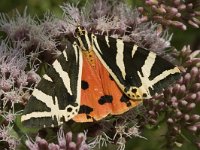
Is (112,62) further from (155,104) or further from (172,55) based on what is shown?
(172,55)

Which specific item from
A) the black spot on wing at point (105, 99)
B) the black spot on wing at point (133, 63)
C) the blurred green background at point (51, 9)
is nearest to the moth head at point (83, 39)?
the black spot on wing at point (133, 63)

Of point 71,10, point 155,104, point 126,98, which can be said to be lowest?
point 155,104

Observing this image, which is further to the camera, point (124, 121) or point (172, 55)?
point (172, 55)

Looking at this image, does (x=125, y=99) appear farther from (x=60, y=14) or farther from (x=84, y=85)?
(x=60, y=14)

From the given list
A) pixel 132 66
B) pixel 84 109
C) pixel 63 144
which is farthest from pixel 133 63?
pixel 63 144

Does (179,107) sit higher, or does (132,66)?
(132,66)

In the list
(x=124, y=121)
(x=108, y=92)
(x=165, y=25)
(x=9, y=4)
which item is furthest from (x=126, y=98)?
(x=9, y=4)

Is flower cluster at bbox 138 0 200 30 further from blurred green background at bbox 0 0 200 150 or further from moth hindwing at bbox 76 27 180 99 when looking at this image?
moth hindwing at bbox 76 27 180 99
